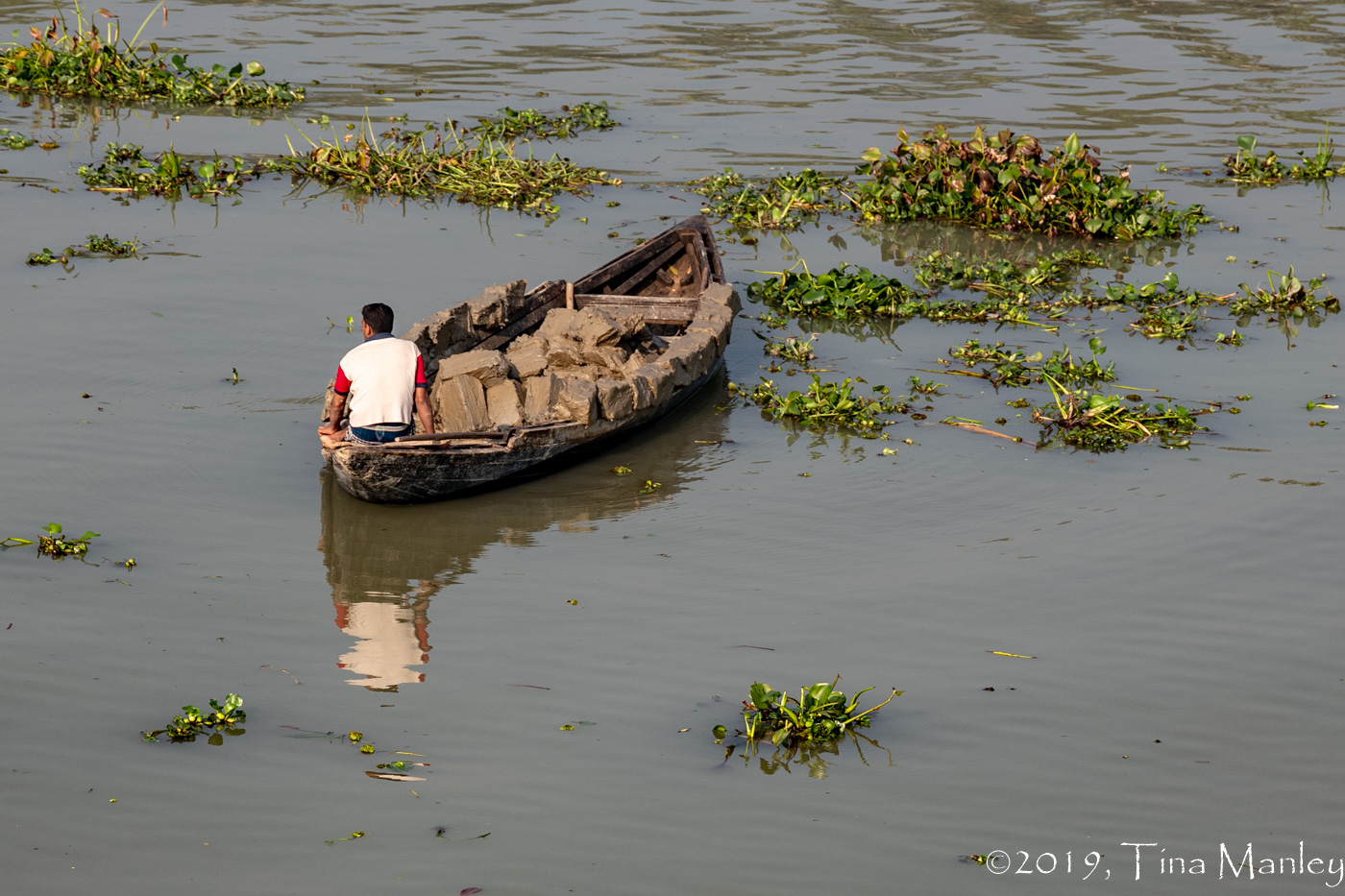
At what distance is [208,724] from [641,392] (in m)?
3.92

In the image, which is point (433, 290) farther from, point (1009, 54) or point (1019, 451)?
point (1009, 54)

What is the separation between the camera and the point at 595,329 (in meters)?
10.0

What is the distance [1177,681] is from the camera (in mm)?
6520

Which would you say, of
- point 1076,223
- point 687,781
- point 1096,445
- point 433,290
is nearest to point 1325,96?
point 1076,223

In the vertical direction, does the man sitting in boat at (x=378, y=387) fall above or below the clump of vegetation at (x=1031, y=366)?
above

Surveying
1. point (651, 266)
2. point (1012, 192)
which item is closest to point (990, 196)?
point (1012, 192)

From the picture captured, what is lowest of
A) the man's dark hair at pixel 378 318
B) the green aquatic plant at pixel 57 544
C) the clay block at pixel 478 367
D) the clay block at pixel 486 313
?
the green aquatic plant at pixel 57 544

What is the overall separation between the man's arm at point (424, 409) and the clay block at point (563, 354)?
167cm

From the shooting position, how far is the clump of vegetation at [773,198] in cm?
1448

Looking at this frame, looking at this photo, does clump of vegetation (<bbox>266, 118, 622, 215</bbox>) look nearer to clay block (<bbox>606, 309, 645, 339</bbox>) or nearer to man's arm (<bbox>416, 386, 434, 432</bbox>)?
clay block (<bbox>606, 309, 645, 339</bbox>)

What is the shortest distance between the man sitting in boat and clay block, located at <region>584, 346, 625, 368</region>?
6.54 ft

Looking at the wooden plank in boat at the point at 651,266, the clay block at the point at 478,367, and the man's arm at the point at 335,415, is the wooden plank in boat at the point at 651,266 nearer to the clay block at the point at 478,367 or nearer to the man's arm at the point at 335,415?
the clay block at the point at 478,367

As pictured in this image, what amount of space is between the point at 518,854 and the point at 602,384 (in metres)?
4.13

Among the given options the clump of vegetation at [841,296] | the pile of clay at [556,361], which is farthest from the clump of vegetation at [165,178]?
the clump of vegetation at [841,296]
